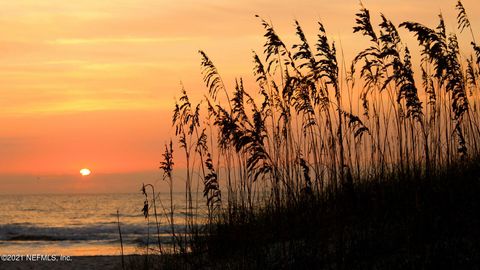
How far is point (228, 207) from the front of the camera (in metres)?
9.11

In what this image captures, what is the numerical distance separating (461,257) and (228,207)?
4029mm

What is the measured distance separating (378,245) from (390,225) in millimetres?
439

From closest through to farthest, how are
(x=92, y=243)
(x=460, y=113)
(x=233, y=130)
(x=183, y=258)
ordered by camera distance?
(x=233, y=130), (x=460, y=113), (x=183, y=258), (x=92, y=243)

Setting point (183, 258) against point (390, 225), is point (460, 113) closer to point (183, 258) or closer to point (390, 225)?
point (390, 225)

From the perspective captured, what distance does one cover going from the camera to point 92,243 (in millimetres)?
23938

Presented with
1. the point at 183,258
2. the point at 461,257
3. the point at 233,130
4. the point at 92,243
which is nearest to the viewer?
the point at 461,257

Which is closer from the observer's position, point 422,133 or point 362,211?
point 362,211

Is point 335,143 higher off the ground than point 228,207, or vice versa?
point 335,143

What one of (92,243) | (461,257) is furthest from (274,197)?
(92,243)

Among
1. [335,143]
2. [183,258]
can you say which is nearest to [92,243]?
[183,258]

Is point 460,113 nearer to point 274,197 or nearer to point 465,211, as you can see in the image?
point 465,211

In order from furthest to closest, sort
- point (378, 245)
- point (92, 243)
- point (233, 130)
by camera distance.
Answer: point (92, 243) → point (233, 130) → point (378, 245)

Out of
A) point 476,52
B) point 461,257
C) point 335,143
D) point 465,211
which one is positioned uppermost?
point 476,52

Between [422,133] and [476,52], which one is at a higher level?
[476,52]
